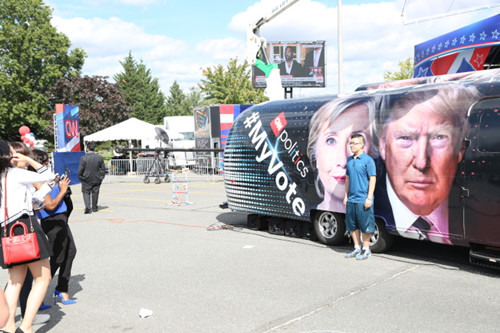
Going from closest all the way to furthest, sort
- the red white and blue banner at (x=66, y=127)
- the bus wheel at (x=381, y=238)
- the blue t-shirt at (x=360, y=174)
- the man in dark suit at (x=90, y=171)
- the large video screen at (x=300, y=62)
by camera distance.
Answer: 1. the blue t-shirt at (x=360, y=174)
2. the bus wheel at (x=381, y=238)
3. the man in dark suit at (x=90, y=171)
4. the red white and blue banner at (x=66, y=127)
5. the large video screen at (x=300, y=62)

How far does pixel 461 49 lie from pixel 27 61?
A: 39.9 metres

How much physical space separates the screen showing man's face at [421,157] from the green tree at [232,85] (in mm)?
37108

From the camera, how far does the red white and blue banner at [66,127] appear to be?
22.3m

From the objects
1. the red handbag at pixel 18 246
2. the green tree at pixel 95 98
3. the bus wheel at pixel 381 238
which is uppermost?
the green tree at pixel 95 98

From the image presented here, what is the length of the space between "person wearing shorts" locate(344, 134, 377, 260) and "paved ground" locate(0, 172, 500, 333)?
503mm

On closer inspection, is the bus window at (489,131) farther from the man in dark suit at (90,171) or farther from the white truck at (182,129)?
the white truck at (182,129)

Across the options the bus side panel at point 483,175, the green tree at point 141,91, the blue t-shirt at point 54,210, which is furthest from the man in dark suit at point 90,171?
the green tree at point 141,91

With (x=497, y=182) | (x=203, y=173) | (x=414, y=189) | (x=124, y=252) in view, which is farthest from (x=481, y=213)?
(x=203, y=173)

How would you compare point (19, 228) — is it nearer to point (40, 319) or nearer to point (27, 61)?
point (40, 319)

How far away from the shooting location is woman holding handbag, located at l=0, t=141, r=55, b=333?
4.34 metres

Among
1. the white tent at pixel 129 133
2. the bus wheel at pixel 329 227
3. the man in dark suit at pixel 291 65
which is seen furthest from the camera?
the man in dark suit at pixel 291 65

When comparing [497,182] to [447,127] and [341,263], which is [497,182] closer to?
[447,127]

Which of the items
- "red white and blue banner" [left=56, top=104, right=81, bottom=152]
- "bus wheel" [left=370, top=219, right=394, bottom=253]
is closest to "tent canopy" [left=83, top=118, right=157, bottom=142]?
"red white and blue banner" [left=56, top=104, right=81, bottom=152]

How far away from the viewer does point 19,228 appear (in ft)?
14.3
